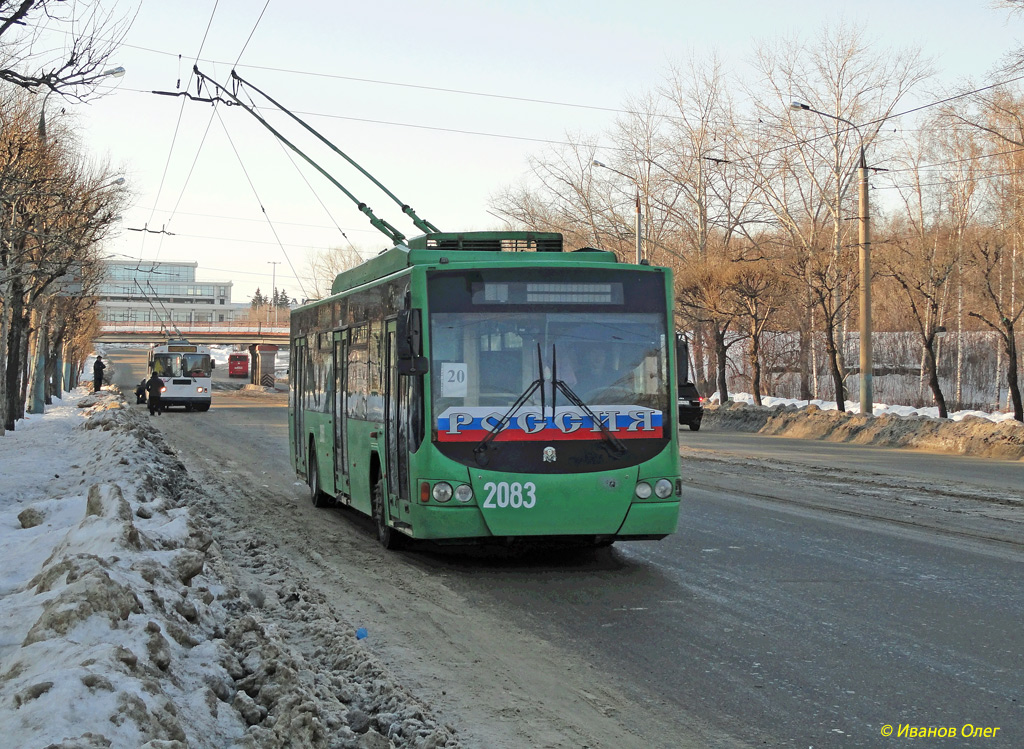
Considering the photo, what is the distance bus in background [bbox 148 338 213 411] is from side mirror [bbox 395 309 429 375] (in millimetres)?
41719

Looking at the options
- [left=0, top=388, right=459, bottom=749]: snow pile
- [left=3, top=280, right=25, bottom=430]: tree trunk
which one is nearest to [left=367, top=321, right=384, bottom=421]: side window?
[left=0, top=388, right=459, bottom=749]: snow pile

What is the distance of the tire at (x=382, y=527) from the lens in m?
11.2

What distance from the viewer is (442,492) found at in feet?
31.2

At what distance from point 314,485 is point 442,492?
621 cm

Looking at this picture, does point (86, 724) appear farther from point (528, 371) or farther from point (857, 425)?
point (857, 425)

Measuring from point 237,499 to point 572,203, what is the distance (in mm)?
41356

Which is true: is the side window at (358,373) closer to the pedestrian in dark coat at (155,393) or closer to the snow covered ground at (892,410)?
the snow covered ground at (892,410)

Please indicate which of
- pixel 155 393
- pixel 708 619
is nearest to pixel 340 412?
pixel 708 619

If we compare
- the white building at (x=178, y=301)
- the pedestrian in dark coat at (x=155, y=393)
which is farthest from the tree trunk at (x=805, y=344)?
the white building at (x=178, y=301)

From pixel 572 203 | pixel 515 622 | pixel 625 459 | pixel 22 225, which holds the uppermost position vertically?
pixel 572 203

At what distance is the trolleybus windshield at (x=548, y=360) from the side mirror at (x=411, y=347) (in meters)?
0.13

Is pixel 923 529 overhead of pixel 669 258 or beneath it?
beneath

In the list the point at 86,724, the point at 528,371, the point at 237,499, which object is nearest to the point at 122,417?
the point at 237,499

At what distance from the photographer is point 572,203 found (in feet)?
181
